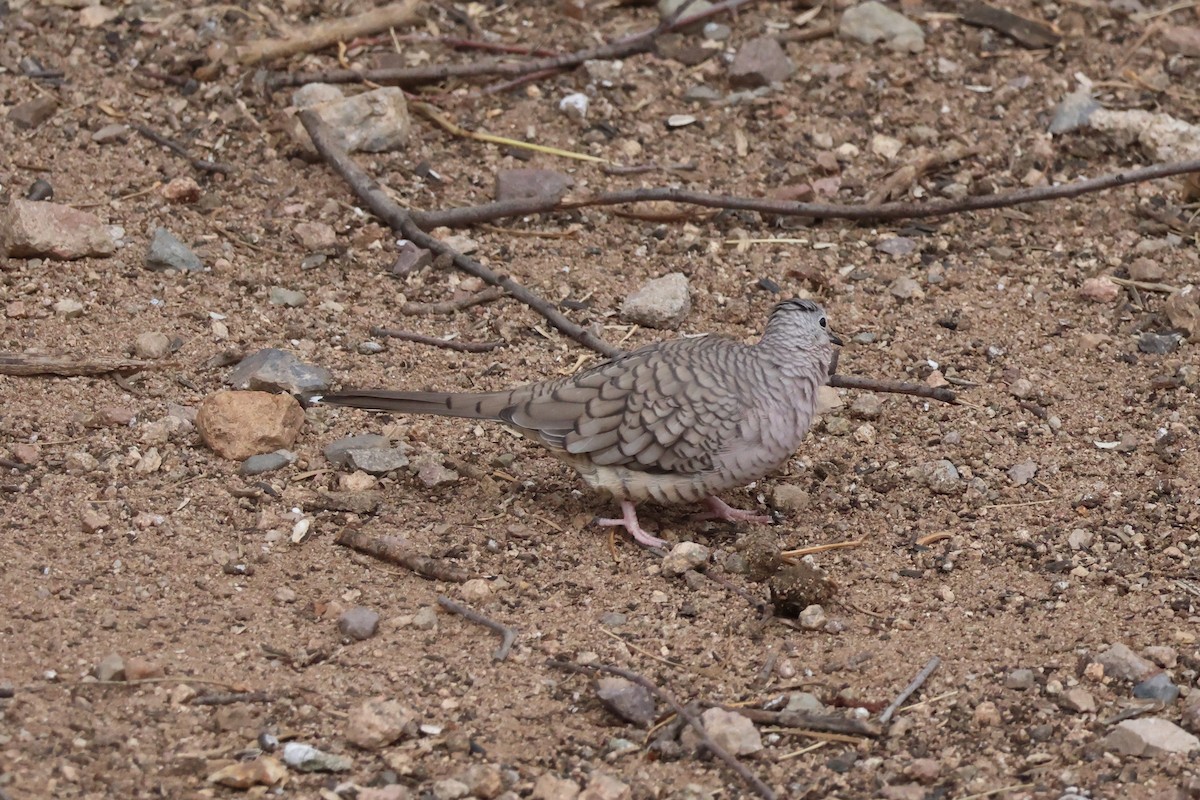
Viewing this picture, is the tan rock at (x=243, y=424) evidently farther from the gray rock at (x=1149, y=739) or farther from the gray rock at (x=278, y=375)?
the gray rock at (x=1149, y=739)

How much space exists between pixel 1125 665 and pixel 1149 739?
33cm

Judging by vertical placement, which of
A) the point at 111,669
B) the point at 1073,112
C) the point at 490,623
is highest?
the point at 1073,112

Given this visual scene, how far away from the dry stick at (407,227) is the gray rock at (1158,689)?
230 centimetres

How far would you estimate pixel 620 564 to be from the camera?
15.2 ft

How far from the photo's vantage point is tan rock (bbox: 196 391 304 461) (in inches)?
191

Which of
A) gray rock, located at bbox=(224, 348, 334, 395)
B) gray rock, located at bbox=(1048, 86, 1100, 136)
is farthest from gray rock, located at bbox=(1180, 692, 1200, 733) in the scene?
gray rock, located at bbox=(1048, 86, 1100, 136)

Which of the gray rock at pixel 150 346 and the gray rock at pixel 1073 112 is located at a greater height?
the gray rock at pixel 1073 112

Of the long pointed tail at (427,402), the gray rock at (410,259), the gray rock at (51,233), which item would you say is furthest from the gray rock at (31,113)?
the long pointed tail at (427,402)

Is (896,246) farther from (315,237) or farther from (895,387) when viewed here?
(315,237)

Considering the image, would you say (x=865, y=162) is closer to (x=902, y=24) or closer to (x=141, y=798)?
(x=902, y=24)

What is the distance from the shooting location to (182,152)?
21.1 ft

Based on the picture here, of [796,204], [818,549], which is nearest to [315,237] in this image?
[796,204]

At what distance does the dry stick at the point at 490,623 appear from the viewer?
4.07 meters

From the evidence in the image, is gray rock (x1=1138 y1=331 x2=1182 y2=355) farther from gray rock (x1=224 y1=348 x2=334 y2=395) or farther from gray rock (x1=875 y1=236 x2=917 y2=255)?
gray rock (x1=224 y1=348 x2=334 y2=395)
